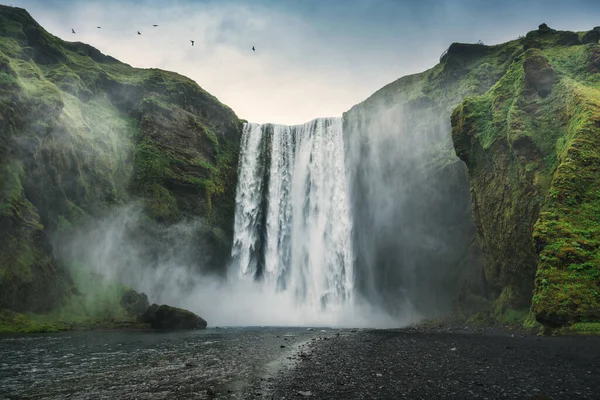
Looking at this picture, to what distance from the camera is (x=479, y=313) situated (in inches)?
1174

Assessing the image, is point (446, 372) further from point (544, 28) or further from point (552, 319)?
point (544, 28)

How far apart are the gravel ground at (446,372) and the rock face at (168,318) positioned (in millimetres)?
19073

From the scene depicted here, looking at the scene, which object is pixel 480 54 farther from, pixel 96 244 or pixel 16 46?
pixel 16 46

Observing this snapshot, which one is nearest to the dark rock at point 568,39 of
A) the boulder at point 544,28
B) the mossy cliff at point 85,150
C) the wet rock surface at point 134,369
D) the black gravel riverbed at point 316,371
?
the boulder at point 544,28

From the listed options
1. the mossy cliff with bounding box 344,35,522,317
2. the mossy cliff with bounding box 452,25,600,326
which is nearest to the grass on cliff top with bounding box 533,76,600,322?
the mossy cliff with bounding box 452,25,600,326

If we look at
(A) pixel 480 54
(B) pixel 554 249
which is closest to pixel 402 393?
(B) pixel 554 249

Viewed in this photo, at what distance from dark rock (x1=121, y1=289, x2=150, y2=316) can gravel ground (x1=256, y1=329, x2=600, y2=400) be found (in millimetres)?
23650

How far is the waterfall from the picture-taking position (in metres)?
43.3

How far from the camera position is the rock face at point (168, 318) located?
30562 millimetres

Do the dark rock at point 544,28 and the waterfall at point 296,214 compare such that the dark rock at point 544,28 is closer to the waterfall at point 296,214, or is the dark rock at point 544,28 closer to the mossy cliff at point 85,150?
the waterfall at point 296,214

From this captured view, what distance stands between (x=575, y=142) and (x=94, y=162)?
4217 cm

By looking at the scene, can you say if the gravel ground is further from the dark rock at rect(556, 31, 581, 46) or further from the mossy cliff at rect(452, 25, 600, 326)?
the dark rock at rect(556, 31, 581, 46)

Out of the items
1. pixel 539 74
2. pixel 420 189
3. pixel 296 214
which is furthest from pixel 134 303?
pixel 539 74

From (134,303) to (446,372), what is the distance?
1200 inches
